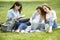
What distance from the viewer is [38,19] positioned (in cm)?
134

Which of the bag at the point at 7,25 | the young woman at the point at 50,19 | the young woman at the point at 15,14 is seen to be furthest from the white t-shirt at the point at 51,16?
the bag at the point at 7,25

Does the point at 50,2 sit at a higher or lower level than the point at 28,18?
higher

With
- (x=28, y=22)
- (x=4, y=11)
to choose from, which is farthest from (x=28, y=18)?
(x=4, y=11)

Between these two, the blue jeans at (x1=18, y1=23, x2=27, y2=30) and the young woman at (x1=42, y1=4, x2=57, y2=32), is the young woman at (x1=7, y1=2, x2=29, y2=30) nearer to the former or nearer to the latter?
the blue jeans at (x1=18, y1=23, x2=27, y2=30)

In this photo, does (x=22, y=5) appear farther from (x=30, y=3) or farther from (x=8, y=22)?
(x=8, y=22)

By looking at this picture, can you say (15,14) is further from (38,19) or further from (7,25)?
(38,19)

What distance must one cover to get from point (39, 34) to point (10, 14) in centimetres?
36

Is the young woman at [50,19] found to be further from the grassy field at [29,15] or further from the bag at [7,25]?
the bag at [7,25]

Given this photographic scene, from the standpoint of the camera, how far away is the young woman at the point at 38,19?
132 centimetres

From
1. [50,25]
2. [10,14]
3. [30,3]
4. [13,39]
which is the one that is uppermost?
[30,3]

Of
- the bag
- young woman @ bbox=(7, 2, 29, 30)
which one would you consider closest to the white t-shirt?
young woman @ bbox=(7, 2, 29, 30)

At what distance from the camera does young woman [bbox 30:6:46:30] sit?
1.32 metres

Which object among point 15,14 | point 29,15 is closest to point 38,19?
point 29,15

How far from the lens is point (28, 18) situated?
134 cm
